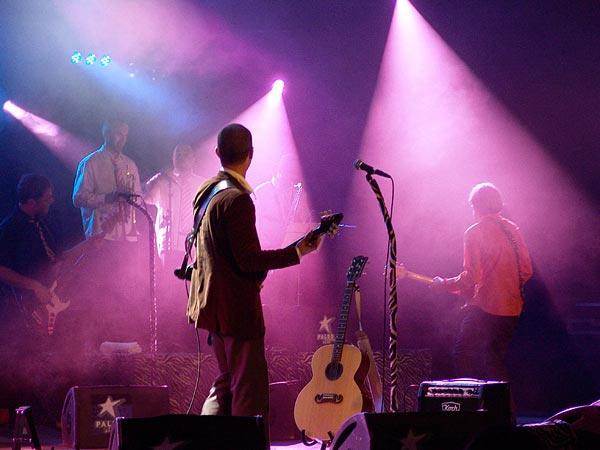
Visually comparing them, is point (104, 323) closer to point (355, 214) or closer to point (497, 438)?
point (355, 214)

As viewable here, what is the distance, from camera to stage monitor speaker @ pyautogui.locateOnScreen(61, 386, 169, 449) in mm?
5277

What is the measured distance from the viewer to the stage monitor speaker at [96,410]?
528 cm

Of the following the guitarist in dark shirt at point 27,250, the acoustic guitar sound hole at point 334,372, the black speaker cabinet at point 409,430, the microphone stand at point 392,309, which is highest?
the guitarist in dark shirt at point 27,250

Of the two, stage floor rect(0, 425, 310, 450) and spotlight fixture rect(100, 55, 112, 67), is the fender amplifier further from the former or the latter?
spotlight fixture rect(100, 55, 112, 67)

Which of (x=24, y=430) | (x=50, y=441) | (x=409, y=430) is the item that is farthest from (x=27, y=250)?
(x=409, y=430)

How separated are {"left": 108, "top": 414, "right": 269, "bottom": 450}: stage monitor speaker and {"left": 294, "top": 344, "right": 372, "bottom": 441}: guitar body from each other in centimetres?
250

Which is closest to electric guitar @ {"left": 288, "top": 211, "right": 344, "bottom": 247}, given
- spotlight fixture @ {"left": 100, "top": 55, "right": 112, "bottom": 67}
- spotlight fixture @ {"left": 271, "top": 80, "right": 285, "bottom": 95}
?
spotlight fixture @ {"left": 100, "top": 55, "right": 112, "bottom": 67}

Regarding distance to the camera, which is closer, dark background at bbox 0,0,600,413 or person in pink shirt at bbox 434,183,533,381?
person in pink shirt at bbox 434,183,533,381

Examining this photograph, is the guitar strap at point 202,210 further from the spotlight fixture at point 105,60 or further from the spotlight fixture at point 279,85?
the spotlight fixture at point 279,85

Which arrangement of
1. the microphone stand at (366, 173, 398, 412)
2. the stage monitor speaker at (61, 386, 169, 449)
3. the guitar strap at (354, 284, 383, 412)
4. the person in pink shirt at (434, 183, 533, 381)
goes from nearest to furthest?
1. the microphone stand at (366, 173, 398, 412)
2. the stage monitor speaker at (61, 386, 169, 449)
3. the guitar strap at (354, 284, 383, 412)
4. the person in pink shirt at (434, 183, 533, 381)

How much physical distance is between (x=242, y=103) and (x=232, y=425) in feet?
27.1

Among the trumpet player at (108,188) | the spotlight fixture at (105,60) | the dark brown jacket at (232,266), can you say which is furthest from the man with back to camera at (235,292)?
the spotlight fixture at (105,60)

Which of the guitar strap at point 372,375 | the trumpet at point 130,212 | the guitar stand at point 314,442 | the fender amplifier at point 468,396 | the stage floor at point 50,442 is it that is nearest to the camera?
the fender amplifier at point 468,396

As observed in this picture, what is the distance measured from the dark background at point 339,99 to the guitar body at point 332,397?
291 cm
